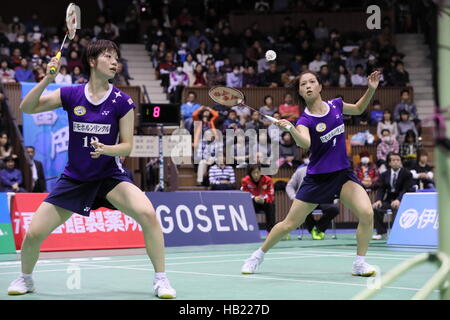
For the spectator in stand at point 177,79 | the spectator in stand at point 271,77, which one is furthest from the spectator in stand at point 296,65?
the spectator in stand at point 177,79

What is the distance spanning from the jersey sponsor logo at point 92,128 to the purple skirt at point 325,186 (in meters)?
2.40

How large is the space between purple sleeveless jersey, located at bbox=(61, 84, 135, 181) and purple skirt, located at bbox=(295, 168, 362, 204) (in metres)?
2.27

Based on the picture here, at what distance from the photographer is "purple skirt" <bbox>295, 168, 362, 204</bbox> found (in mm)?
7691

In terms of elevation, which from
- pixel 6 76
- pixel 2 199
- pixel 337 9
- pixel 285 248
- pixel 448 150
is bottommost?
pixel 285 248

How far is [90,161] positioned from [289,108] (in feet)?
41.5

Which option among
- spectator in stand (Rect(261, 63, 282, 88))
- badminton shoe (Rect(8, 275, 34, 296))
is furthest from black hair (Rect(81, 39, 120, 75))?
spectator in stand (Rect(261, 63, 282, 88))

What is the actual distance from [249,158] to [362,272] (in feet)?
28.2

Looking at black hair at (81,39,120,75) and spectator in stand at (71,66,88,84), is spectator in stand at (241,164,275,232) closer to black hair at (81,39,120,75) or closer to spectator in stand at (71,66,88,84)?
spectator in stand at (71,66,88,84)

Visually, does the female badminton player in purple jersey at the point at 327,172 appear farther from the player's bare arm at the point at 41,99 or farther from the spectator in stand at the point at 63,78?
the spectator in stand at the point at 63,78

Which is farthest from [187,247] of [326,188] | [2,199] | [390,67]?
[390,67]

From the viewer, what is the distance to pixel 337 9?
79.5ft

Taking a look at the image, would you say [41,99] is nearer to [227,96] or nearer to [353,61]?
[227,96]

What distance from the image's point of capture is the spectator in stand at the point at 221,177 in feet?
50.3
